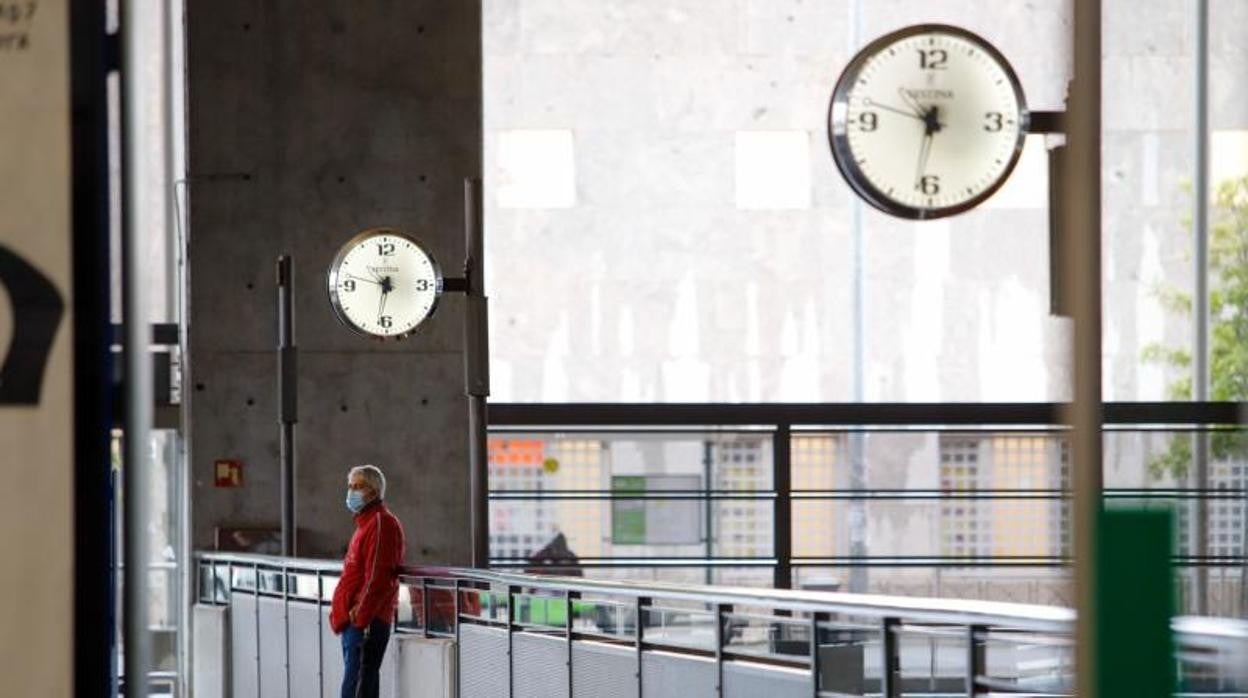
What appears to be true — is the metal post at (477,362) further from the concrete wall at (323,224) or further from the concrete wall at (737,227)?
the concrete wall at (737,227)

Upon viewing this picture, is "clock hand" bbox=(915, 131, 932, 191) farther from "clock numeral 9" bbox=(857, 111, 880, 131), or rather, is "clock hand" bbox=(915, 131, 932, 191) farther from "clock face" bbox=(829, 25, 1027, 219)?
"clock numeral 9" bbox=(857, 111, 880, 131)

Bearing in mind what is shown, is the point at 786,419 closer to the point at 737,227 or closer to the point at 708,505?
the point at 708,505

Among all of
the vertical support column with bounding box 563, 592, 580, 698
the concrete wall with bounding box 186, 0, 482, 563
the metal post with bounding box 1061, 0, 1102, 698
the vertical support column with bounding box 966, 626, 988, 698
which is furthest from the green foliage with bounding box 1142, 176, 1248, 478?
the metal post with bounding box 1061, 0, 1102, 698

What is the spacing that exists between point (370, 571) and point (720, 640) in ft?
13.7

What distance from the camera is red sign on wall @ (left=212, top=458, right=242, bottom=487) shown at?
64.1 feet

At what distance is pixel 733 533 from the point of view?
79.1 feet

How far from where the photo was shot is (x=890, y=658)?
745cm

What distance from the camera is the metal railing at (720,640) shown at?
6723 mm

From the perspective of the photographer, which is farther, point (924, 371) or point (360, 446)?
point (924, 371)

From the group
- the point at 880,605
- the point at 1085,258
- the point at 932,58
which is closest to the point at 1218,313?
the point at 932,58

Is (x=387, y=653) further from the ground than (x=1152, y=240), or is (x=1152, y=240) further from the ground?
(x=1152, y=240)

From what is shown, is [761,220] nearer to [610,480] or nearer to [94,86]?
[610,480]

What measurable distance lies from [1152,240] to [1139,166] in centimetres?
112

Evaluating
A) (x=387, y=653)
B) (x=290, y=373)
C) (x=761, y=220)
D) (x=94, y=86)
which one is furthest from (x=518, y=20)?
(x=94, y=86)
